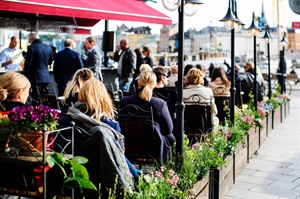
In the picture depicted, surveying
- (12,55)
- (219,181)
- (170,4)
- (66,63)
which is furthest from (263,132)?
(12,55)

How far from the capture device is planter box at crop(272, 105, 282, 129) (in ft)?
36.9

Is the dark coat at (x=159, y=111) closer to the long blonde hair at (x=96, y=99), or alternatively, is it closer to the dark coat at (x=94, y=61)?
the long blonde hair at (x=96, y=99)

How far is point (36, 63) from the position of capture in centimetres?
932

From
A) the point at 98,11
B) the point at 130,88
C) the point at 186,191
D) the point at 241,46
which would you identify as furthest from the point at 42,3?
the point at 241,46

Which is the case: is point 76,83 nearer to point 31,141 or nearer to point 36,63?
point 31,141

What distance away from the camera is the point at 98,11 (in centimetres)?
923

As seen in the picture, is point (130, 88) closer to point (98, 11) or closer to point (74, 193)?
Result: point (98, 11)

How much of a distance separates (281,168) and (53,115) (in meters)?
4.81

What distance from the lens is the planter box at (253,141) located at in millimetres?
7776

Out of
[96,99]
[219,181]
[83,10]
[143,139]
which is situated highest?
[83,10]

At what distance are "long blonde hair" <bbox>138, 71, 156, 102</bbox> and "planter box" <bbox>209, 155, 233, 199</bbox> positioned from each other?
3.42 ft

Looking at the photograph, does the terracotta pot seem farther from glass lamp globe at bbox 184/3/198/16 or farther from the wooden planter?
the wooden planter

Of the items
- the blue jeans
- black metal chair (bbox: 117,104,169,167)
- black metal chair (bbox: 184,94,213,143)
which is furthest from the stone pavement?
the blue jeans

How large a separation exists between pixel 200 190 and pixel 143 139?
91cm
